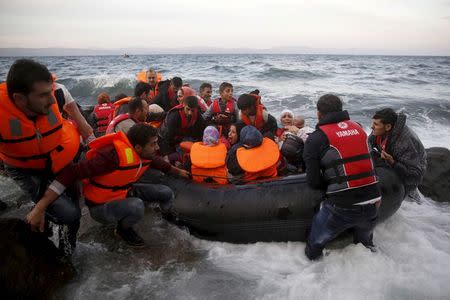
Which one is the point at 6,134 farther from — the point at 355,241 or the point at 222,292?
the point at 355,241

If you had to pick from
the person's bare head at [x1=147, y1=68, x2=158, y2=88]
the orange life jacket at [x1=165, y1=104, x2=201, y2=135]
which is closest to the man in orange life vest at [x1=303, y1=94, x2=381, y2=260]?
the orange life jacket at [x1=165, y1=104, x2=201, y2=135]

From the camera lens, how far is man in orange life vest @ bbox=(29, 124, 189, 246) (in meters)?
2.30

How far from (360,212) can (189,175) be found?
5.66 feet

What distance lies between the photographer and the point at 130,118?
3471 millimetres

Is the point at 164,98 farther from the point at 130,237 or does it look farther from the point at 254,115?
the point at 130,237

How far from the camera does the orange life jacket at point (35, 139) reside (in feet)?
6.92

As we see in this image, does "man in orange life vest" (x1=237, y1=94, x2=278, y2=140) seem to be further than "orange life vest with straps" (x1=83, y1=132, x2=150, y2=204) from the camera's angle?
Yes

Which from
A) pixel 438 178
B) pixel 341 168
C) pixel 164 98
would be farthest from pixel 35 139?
pixel 438 178

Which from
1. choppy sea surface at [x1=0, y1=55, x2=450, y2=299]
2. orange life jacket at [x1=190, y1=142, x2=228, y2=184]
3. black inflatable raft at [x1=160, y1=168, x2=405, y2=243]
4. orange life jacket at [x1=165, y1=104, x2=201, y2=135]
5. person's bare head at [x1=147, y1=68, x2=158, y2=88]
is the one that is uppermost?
person's bare head at [x1=147, y1=68, x2=158, y2=88]

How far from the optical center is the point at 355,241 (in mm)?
3039

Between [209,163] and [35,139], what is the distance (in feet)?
5.31

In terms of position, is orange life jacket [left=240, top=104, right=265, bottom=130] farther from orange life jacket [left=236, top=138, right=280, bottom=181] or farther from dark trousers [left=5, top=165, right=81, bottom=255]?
dark trousers [left=5, top=165, right=81, bottom=255]

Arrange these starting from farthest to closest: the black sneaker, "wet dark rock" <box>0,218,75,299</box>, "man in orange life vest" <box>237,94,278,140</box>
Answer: "man in orange life vest" <box>237,94,278,140</box> → the black sneaker → "wet dark rock" <box>0,218,75,299</box>

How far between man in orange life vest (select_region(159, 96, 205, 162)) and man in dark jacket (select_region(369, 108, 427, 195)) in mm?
2241
